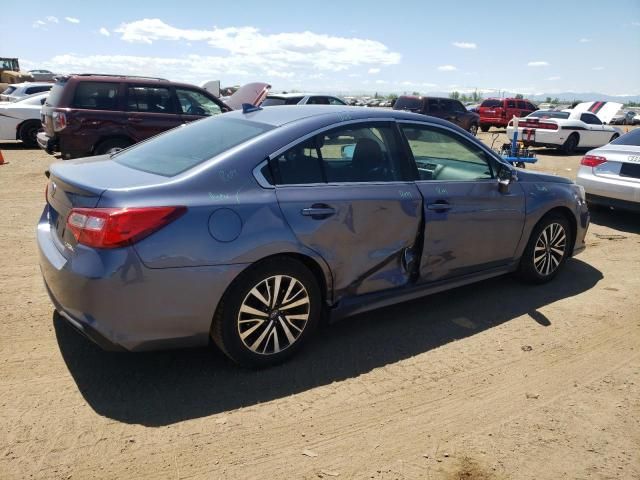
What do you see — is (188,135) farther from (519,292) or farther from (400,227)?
(519,292)

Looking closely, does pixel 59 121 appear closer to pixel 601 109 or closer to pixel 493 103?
pixel 601 109

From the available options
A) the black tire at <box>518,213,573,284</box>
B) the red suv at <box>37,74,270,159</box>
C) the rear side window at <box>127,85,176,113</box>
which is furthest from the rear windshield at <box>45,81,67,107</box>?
the black tire at <box>518,213,573,284</box>

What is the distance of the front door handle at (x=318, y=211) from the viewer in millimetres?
3297

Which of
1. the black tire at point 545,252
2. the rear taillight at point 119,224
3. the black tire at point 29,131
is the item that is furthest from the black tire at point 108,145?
the black tire at point 545,252

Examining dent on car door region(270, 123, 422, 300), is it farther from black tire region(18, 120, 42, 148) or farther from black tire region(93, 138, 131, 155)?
black tire region(18, 120, 42, 148)

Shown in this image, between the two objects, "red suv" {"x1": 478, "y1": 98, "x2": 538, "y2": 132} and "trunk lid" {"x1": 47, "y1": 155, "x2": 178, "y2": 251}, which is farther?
"red suv" {"x1": 478, "y1": 98, "x2": 538, "y2": 132}

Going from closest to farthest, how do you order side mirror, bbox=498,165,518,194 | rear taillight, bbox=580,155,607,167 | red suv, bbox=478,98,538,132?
side mirror, bbox=498,165,518,194
rear taillight, bbox=580,155,607,167
red suv, bbox=478,98,538,132

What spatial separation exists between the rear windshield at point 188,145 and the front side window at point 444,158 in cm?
122

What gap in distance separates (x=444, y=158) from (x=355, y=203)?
150cm

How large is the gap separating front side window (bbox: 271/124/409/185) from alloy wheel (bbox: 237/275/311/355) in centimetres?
65

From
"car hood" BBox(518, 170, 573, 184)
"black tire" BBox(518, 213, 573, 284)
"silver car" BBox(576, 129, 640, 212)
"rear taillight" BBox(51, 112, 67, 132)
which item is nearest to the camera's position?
"car hood" BBox(518, 170, 573, 184)

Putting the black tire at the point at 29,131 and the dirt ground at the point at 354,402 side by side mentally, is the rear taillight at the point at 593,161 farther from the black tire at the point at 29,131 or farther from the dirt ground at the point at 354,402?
the black tire at the point at 29,131

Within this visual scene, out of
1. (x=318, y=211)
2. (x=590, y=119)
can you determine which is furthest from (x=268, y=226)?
(x=590, y=119)

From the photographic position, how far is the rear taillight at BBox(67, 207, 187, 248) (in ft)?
9.04
